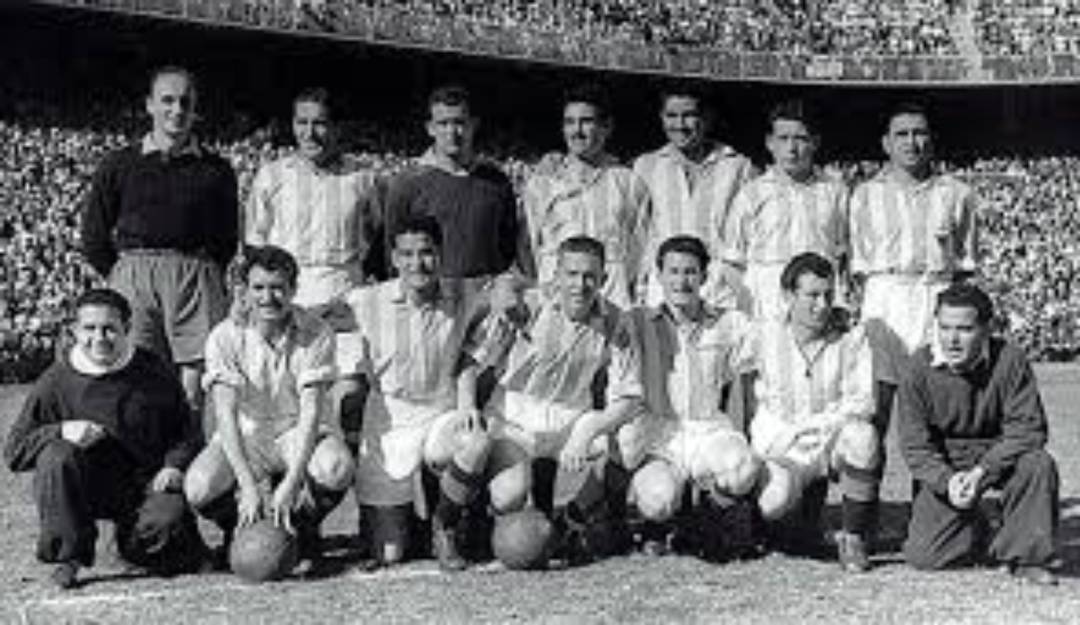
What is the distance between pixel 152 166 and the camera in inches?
289

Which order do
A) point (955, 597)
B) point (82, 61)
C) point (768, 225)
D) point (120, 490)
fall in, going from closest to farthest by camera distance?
1. point (955, 597)
2. point (120, 490)
3. point (768, 225)
4. point (82, 61)

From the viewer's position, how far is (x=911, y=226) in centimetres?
776

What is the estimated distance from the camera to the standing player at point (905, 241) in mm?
7699

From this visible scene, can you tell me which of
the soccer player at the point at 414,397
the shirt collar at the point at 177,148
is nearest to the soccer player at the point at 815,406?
the soccer player at the point at 414,397

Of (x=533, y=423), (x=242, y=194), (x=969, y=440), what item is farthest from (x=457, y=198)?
(x=242, y=194)

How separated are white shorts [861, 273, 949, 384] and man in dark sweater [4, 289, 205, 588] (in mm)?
3171

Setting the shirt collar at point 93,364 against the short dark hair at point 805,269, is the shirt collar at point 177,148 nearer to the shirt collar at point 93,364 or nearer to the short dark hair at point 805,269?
the shirt collar at point 93,364

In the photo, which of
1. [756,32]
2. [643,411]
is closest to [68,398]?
[643,411]

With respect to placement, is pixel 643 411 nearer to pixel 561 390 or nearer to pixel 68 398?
pixel 561 390

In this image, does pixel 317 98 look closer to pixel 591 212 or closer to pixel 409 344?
pixel 409 344

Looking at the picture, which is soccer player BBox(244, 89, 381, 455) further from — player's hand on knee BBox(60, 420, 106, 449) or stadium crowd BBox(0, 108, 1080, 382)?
stadium crowd BBox(0, 108, 1080, 382)

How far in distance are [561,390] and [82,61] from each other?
597 inches

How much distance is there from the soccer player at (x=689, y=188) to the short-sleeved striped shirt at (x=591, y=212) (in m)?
0.09

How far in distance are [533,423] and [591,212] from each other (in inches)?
50.9
